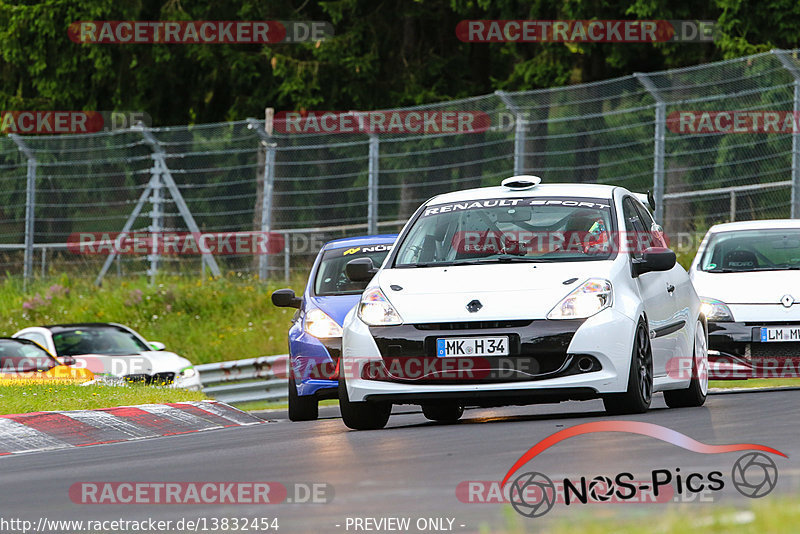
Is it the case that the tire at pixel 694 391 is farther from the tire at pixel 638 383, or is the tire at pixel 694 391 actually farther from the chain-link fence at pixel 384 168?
the chain-link fence at pixel 384 168

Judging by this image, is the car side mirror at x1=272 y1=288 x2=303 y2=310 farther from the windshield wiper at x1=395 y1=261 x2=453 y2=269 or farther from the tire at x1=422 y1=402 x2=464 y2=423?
the windshield wiper at x1=395 y1=261 x2=453 y2=269

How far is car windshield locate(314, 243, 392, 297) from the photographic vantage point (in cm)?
1482

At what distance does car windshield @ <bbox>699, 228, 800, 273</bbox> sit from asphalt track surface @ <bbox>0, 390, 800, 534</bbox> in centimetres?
331

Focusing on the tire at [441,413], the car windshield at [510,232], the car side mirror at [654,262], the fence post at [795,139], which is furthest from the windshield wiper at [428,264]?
the fence post at [795,139]

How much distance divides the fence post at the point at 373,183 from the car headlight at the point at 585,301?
13432 millimetres

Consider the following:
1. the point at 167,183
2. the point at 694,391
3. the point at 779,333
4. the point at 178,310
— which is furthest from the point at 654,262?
the point at 167,183

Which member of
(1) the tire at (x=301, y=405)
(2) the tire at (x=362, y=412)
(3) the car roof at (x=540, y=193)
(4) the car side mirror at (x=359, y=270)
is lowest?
(1) the tire at (x=301, y=405)

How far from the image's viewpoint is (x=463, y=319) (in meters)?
9.95

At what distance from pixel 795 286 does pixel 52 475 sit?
302 inches

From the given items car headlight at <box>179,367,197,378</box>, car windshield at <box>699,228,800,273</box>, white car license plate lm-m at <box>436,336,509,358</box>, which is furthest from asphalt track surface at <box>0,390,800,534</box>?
car headlight at <box>179,367,197,378</box>

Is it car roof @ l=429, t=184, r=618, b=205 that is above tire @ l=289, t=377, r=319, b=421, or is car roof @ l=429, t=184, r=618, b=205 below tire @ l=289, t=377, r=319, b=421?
above

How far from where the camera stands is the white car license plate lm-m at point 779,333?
13906 millimetres

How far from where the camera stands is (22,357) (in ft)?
65.8

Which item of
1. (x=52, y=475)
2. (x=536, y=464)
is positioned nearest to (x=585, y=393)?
(x=536, y=464)
